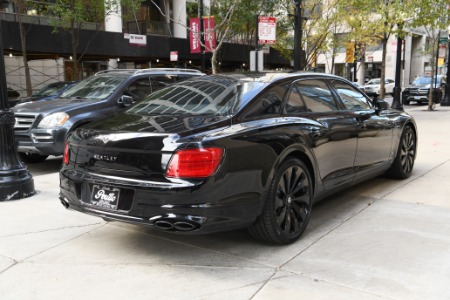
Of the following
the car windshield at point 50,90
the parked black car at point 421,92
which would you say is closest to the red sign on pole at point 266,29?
the car windshield at point 50,90

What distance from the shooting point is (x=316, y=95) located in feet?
16.2

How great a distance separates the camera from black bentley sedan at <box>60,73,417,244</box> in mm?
3426

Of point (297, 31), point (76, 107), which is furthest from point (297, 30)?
point (76, 107)

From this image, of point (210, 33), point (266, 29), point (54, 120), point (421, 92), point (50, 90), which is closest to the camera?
point (54, 120)

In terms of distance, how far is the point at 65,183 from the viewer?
4.07 metres

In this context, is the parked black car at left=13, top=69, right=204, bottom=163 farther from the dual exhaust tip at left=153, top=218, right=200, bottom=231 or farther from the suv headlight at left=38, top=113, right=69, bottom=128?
the dual exhaust tip at left=153, top=218, right=200, bottom=231

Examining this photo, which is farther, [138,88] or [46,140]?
[138,88]

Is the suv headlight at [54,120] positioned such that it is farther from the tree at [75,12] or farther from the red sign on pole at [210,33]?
the tree at [75,12]

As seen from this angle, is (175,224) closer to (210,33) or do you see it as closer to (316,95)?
(316,95)

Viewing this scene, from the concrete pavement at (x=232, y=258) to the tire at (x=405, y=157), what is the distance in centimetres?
111

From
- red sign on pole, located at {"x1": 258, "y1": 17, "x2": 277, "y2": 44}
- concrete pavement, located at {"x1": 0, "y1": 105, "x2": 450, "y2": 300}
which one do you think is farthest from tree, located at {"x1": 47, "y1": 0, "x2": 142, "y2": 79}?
concrete pavement, located at {"x1": 0, "y1": 105, "x2": 450, "y2": 300}

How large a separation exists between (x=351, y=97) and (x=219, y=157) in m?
2.76

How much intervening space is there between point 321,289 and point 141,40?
2098 centimetres

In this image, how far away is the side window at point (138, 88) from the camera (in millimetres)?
8406
